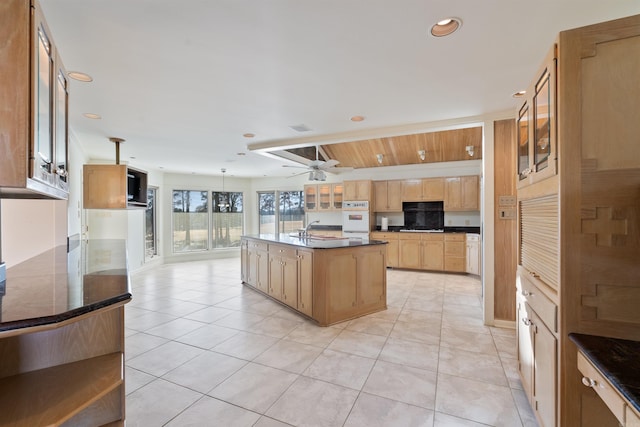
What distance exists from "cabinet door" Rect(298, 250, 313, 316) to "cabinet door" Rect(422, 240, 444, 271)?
3728mm

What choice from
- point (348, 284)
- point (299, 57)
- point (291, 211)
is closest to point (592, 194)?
point (299, 57)

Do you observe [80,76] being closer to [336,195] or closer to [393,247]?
[336,195]

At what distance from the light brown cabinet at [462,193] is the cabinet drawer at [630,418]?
229 inches

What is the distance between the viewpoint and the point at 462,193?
247 inches

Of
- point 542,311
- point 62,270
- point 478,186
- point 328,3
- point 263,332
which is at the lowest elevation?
point 263,332

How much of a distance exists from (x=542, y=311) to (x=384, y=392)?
123cm

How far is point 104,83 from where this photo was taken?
100 inches

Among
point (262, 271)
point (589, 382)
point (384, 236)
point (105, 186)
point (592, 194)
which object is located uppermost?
point (105, 186)

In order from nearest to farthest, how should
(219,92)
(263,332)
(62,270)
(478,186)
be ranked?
(62,270)
(219,92)
(263,332)
(478,186)

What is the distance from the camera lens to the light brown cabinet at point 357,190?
699 cm

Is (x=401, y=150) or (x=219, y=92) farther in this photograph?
(x=401, y=150)

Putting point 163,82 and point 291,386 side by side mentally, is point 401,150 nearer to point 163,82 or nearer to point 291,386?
point 163,82

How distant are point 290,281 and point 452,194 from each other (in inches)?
173

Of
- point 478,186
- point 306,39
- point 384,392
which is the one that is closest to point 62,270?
point 306,39
